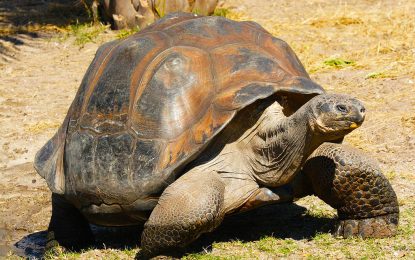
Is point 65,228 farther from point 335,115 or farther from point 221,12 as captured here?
point 221,12

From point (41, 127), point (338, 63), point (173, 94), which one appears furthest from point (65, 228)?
point (338, 63)

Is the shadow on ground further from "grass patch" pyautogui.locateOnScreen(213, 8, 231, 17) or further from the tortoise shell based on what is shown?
"grass patch" pyautogui.locateOnScreen(213, 8, 231, 17)

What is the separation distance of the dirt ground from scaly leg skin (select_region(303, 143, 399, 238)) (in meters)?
0.19

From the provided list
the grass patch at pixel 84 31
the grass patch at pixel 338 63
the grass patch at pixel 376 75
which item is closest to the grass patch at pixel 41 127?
the grass patch at pixel 84 31

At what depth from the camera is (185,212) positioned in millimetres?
4141

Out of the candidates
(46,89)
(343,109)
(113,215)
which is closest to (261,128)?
(343,109)

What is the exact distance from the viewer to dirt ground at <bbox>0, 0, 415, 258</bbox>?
580cm

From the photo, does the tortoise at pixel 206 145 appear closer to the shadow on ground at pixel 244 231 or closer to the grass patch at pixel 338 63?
the shadow on ground at pixel 244 231

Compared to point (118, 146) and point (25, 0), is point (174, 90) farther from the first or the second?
point (25, 0)

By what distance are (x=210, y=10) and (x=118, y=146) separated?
577 cm

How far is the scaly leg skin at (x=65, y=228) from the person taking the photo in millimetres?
5059

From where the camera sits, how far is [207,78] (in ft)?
14.6

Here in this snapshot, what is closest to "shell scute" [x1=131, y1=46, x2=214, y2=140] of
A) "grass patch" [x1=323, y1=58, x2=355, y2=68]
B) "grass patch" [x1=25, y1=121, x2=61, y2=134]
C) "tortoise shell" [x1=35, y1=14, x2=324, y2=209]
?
"tortoise shell" [x1=35, y1=14, x2=324, y2=209]

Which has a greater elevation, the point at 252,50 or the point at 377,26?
the point at 252,50
